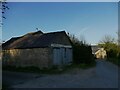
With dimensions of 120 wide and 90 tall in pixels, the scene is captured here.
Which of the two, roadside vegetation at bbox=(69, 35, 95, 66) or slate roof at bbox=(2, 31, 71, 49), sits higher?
slate roof at bbox=(2, 31, 71, 49)

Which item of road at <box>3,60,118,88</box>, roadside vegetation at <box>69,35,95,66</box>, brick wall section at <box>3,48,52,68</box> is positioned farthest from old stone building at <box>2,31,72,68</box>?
road at <box>3,60,118,88</box>

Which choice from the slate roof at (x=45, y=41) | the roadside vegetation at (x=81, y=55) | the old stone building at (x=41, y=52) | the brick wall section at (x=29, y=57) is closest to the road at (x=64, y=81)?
the brick wall section at (x=29, y=57)

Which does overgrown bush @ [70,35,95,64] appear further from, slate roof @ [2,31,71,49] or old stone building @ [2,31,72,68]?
slate roof @ [2,31,71,49]

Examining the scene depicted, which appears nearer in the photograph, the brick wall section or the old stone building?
the brick wall section

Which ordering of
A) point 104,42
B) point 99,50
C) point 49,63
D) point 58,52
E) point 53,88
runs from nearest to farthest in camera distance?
point 53,88 < point 49,63 < point 58,52 < point 104,42 < point 99,50

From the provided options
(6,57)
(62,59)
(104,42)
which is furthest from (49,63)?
(104,42)

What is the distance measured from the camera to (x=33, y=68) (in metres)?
26.5

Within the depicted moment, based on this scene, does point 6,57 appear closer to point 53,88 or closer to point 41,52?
point 41,52

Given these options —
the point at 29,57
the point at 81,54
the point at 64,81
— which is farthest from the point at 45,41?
the point at 64,81

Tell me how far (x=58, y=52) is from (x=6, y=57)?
7.94 m

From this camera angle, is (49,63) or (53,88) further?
(49,63)

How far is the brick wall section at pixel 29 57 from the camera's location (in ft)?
86.2

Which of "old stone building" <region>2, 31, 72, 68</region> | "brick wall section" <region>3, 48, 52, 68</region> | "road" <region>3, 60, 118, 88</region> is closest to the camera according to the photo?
"road" <region>3, 60, 118, 88</region>

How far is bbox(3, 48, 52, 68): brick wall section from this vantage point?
26.3 metres
